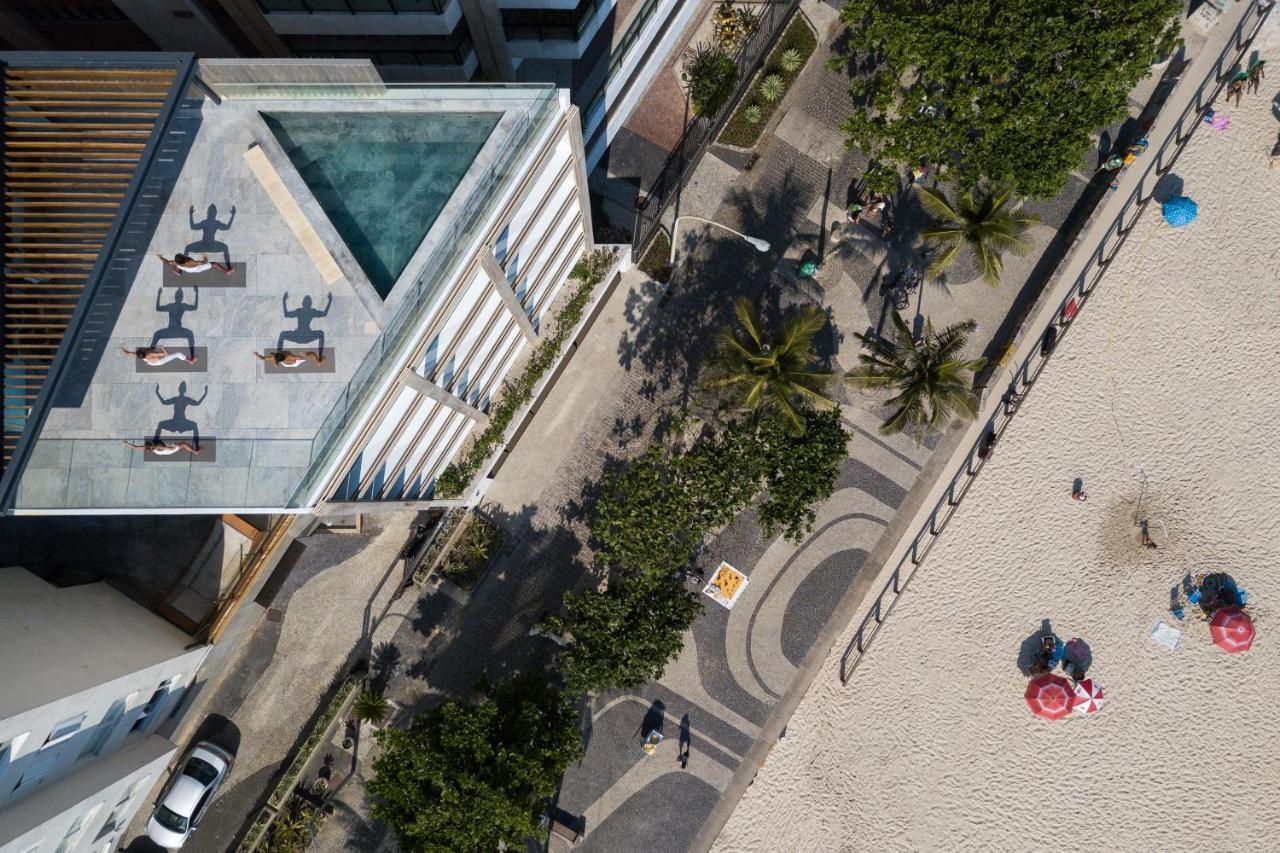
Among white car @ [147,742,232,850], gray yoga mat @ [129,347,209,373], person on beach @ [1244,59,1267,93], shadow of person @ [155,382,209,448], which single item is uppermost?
person on beach @ [1244,59,1267,93]

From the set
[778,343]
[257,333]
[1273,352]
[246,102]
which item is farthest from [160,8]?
[1273,352]

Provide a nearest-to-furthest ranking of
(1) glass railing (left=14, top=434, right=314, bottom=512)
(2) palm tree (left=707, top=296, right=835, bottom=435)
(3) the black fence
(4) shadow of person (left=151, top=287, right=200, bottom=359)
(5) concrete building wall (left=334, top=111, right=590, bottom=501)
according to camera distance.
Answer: (1) glass railing (left=14, top=434, right=314, bottom=512) < (4) shadow of person (left=151, top=287, right=200, bottom=359) < (5) concrete building wall (left=334, top=111, right=590, bottom=501) < (2) palm tree (left=707, top=296, right=835, bottom=435) < (3) the black fence

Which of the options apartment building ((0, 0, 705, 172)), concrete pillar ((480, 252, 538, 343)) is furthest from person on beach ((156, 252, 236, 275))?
apartment building ((0, 0, 705, 172))

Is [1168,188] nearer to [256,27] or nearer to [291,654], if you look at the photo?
[256,27]

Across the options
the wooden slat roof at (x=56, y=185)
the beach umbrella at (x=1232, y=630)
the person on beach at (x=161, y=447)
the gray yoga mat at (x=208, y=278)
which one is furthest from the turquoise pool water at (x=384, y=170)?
the beach umbrella at (x=1232, y=630)

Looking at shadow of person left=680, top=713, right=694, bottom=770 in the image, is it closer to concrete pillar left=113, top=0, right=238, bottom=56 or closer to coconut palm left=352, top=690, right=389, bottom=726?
coconut palm left=352, top=690, right=389, bottom=726

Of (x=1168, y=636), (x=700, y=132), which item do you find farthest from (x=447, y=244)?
(x=1168, y=636)

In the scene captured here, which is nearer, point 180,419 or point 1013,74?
point 180,419
